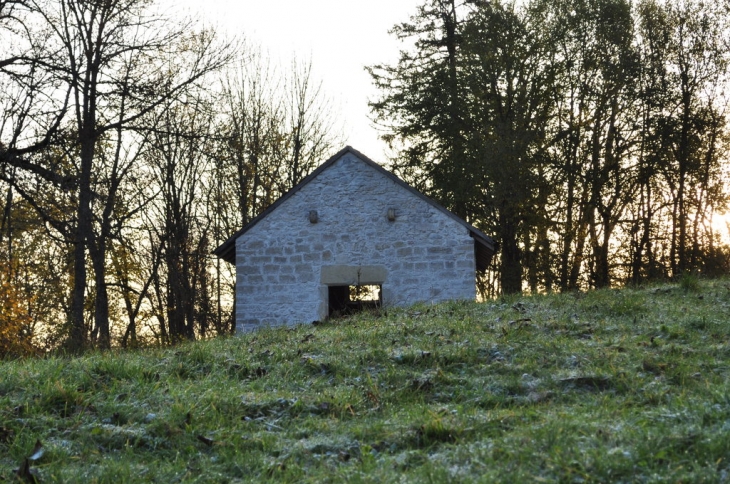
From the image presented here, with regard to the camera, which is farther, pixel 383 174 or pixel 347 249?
pixel 383 174

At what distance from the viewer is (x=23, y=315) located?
2173cm

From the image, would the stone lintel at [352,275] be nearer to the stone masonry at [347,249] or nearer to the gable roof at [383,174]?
the stone masonry at [347,249]

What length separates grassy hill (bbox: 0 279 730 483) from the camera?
15.7ft

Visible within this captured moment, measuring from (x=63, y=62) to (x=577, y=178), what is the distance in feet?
53.6

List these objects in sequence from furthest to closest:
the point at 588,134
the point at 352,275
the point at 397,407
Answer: the point at 588,134 → the point at 352,275 → the point at 397,407

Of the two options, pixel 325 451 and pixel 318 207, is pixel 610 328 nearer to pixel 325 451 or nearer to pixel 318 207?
pixel 325 451

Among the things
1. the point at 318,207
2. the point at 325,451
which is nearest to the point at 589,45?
the point at 318,207

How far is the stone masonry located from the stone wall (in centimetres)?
2

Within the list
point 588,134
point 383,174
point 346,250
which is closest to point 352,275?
point 346,250

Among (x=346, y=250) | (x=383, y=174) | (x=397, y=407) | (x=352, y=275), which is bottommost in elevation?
(x=397, y=407)

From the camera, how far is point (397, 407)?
6.38 metres

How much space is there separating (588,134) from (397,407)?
20.8m

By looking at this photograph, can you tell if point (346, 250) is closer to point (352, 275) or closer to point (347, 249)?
point (347, 249)

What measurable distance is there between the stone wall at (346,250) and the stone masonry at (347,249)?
23 millimetres
